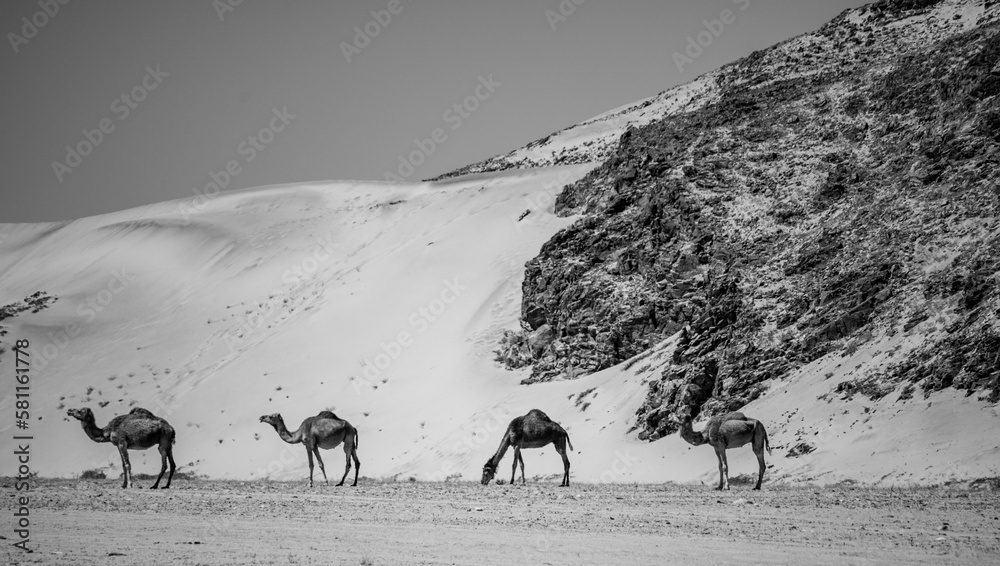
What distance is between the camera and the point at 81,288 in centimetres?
6769

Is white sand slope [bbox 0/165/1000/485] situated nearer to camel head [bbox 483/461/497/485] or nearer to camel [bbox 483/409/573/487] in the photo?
camel [bbox 483/409/573/487]

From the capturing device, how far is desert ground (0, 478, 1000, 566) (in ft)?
38.5

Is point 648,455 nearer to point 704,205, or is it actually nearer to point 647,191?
point 704,205

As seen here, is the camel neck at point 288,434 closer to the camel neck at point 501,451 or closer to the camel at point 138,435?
the camel at point 138,435

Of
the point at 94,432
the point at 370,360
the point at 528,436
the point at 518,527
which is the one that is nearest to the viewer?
the point at 518,527

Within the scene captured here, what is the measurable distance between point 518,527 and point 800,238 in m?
22.9

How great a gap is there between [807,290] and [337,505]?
19487 millimetres

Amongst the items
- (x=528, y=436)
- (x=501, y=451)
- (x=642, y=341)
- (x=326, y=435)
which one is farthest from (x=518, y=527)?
(x=642, y=341)

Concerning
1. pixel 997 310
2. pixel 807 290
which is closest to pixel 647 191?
pixel 807 290

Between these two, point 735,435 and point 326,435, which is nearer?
point 735,435

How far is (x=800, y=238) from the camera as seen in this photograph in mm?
33969

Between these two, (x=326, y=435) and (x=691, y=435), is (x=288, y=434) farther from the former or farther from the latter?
(x=691, y=435)

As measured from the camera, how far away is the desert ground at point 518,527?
11750 mm

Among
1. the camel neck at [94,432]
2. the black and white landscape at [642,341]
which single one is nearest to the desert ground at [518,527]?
the black and white landscape at [642,341]
